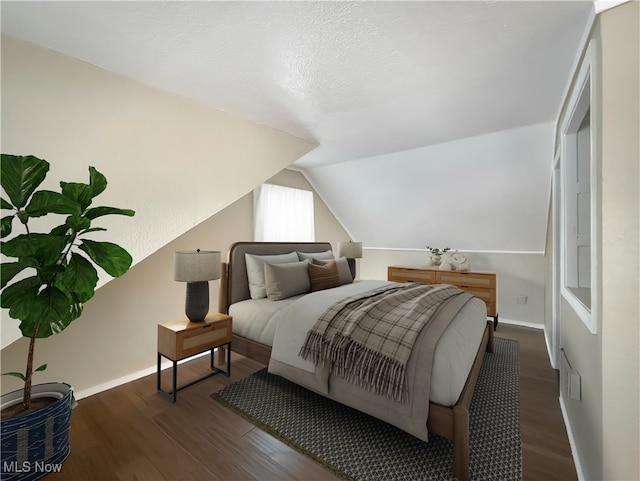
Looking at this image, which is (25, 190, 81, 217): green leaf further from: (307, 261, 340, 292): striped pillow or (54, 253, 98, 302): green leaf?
(307, 261, 340, 292): striped pillow

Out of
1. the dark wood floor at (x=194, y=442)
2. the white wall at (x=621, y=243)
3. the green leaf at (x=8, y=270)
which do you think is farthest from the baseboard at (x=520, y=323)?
the green leaf at (x=8, y=270)

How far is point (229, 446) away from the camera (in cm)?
168

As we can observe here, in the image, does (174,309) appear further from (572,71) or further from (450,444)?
(572,71)

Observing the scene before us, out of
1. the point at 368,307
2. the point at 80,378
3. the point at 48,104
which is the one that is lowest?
the point at 80,378

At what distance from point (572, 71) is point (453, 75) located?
0.73 m

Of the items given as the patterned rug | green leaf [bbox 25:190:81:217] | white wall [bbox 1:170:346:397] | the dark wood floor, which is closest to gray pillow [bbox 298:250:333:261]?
white wall [bbox 1:170:346:397]

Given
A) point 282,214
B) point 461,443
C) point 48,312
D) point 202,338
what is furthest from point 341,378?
point 282,214

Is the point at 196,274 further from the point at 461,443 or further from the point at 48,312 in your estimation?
the point at 461,443

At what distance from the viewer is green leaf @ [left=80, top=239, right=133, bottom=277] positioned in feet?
4.67

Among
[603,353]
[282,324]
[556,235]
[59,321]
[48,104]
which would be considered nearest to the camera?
[603,353]

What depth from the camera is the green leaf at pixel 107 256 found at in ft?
4.67

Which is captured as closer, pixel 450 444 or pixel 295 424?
pixel 450 444

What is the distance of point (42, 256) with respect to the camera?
132 centimetres

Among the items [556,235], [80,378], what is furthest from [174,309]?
[556,235]
